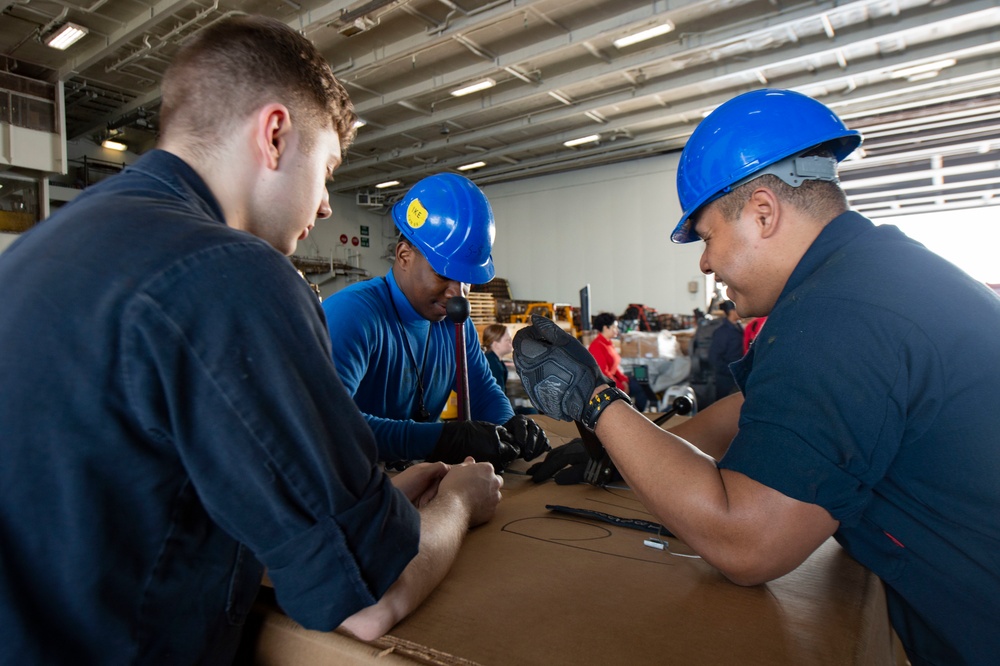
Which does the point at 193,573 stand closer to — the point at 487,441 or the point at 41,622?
the point at 41,622

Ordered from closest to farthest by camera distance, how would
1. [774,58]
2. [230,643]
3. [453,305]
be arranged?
[230,643] → [453,305] → [774,58]

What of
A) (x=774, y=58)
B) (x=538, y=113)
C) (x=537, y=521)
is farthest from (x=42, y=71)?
(x=537, y=521)

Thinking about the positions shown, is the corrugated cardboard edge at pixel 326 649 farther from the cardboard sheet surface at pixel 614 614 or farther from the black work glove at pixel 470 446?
the black work glove at pixel 470 446

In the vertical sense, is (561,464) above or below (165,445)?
below

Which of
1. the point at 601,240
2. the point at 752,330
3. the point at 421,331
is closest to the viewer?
the point at 421,331

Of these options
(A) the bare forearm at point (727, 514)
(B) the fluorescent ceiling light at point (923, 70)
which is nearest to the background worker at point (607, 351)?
(A) the bare forearm at point (727, 514)

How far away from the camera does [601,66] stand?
10.8m

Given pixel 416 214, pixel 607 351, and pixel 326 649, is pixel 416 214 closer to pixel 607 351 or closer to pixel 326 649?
pixel 326 649

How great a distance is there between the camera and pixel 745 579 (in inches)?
44.8

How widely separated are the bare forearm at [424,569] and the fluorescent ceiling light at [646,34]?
10.0 m

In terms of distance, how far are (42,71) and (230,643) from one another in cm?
1385

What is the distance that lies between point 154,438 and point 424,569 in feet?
1.69

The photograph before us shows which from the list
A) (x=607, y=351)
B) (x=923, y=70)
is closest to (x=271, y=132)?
(x=607, y=351)

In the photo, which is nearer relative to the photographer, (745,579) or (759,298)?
(745,579)
